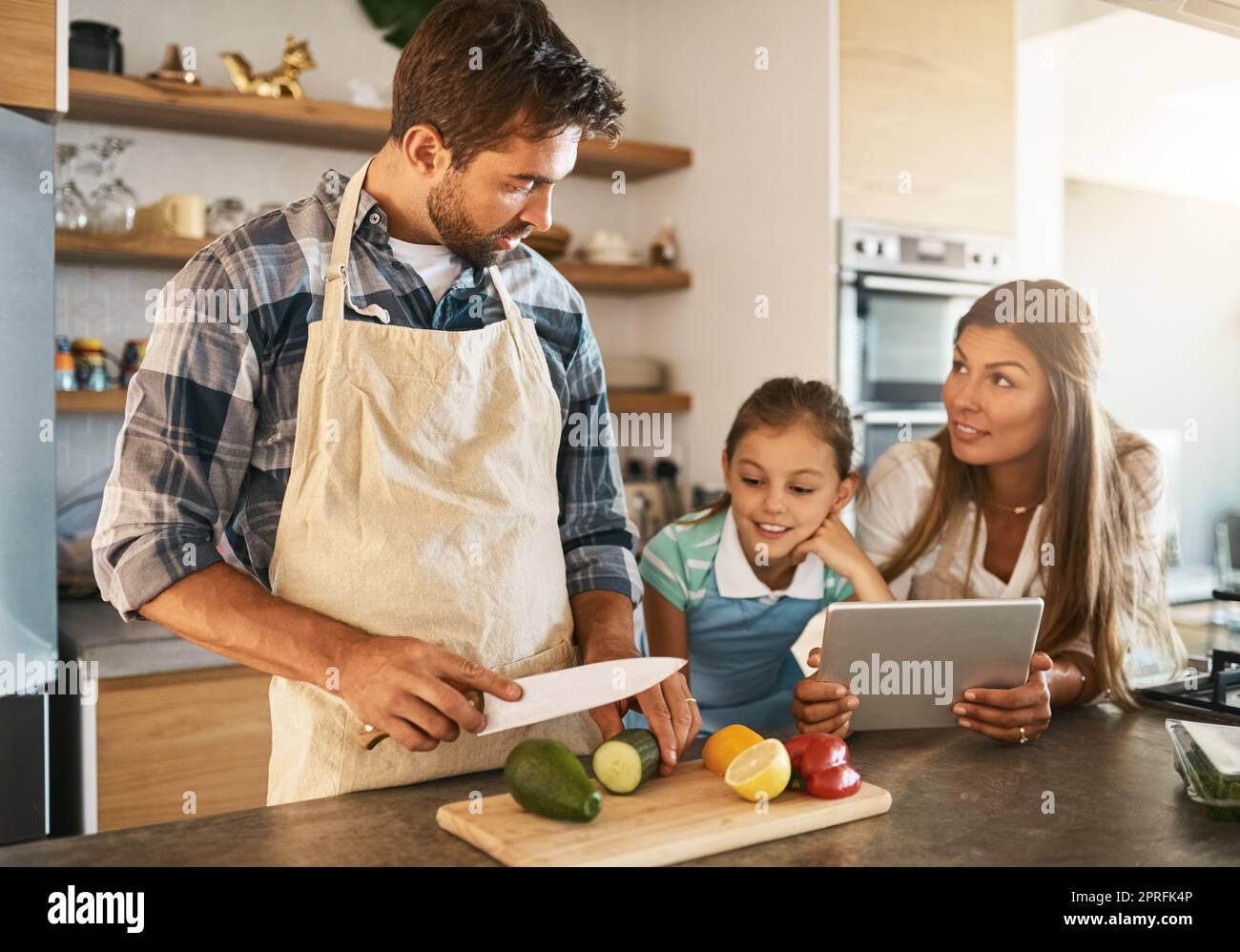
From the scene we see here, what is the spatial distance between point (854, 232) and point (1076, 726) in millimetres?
1691

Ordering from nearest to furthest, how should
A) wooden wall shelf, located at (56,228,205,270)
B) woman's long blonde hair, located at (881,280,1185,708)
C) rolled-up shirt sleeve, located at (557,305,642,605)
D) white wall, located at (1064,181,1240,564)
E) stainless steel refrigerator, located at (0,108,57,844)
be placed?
1. rolled-up shirt sleeve, located at (557,305,642,605)
2. woman's long blonde hair, located at (881,280,1185,708)
3. stainless steel refrigerator, located at (0,108,57,844)
4. wooden wall shelf, located at (56,228,205,270)
5. white wall, located at (1064,181,1240,564)

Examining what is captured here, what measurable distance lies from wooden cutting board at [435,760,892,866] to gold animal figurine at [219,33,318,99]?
6.84ft

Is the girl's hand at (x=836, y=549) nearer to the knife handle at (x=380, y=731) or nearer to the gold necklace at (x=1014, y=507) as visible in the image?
the gold necklace at (x=1014, y=507)

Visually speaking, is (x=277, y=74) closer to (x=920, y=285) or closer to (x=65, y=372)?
(x=65, y=372)

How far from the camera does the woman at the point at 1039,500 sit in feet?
5.44

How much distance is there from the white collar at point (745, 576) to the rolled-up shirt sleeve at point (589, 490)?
0.28 metres

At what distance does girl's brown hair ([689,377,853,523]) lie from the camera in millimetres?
1776

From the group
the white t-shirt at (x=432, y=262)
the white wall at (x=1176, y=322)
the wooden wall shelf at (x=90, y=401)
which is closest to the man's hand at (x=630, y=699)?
the white t-shirt at (x=432, y=262)

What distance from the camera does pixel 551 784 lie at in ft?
3.41

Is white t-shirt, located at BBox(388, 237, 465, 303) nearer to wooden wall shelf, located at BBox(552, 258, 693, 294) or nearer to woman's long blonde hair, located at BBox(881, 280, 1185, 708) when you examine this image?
woman's long blonde hair, located at BBox(881, 280, 1185, 708)

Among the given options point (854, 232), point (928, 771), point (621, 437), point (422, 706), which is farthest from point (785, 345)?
point (422, 706)

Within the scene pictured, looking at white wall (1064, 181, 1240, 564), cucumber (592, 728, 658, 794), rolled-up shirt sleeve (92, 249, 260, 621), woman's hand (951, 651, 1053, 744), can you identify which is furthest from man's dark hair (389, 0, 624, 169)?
white wall (1064, 181, 1240, 564)

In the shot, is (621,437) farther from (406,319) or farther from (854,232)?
(406,319)

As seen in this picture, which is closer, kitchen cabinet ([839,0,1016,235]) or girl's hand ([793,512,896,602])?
girl's hand ([793,512,896,602])
